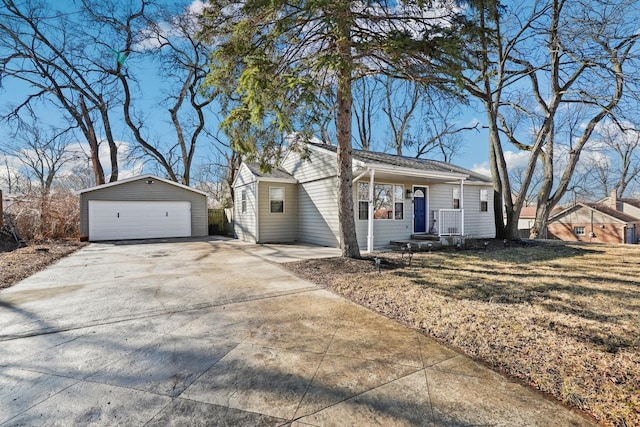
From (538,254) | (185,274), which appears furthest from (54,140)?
(538,254)

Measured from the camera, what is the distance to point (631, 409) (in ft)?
6.50

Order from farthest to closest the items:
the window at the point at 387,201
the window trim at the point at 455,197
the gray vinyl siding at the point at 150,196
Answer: the gray vinyl siding at the point at 150,196
the window trim at the point at 455,197
the window at the point at 387,201

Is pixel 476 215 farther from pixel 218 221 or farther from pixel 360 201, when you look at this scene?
pixel 218 221

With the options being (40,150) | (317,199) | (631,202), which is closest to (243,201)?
(317,199)

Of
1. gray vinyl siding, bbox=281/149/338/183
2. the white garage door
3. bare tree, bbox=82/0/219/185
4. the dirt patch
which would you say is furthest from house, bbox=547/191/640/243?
the dirt patch

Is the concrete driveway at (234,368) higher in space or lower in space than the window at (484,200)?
lower

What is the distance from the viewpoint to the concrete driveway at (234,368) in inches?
78.7

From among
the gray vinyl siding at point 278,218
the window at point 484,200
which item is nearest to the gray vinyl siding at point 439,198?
the window at point 484,200

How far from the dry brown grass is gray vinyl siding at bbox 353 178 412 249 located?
9.17 ft

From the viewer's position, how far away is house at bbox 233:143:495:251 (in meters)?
10.5

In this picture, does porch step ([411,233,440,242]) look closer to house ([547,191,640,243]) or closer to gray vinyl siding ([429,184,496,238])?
gray vinyl siding ([429,184,496,238])

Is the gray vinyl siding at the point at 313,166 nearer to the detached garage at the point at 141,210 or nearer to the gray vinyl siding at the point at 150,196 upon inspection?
the gray vinyl siding at the point at 150,196

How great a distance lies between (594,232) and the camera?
1218 inches

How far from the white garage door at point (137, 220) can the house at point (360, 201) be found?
128 inches
